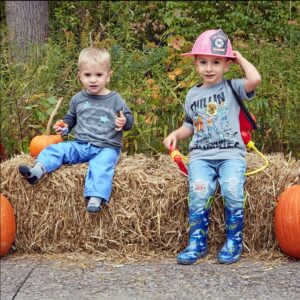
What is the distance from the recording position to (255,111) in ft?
19.4

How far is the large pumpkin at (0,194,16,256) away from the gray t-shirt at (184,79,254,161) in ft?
4.19

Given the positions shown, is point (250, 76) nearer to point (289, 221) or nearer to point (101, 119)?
point (289, 221)

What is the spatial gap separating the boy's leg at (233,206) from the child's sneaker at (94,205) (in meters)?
0.81

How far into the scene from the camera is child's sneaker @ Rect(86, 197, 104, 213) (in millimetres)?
4527

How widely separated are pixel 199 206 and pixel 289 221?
583 millimetres

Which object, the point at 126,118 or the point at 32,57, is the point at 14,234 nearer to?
the point at 126,118

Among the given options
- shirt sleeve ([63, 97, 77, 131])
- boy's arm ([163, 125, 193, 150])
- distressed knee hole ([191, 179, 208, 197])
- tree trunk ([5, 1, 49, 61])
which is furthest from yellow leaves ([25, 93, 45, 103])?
tree trunk ([5, 1, 49, 61])

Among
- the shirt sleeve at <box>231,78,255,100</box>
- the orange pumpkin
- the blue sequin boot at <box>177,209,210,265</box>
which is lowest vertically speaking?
the blue sequin boot at <box>177,209,210,265</box>

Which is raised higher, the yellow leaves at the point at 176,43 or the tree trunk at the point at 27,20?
the tree trunk at the point at 27,20

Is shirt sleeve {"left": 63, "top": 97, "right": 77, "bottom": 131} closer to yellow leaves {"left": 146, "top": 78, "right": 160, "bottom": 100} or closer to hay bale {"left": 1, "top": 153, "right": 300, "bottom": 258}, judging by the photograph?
hay bale {"left": 1, "top": 153, "right": 300, "bottom": 258}

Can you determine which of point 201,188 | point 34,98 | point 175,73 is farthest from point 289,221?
point 34,98

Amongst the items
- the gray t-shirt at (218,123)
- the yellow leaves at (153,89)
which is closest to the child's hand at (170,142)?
the gray t-shirt at (218,123)

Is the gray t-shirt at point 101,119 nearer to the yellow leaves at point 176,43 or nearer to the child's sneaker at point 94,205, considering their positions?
the child's sneaker at point 94,205

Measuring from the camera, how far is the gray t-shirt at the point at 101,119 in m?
4.90
